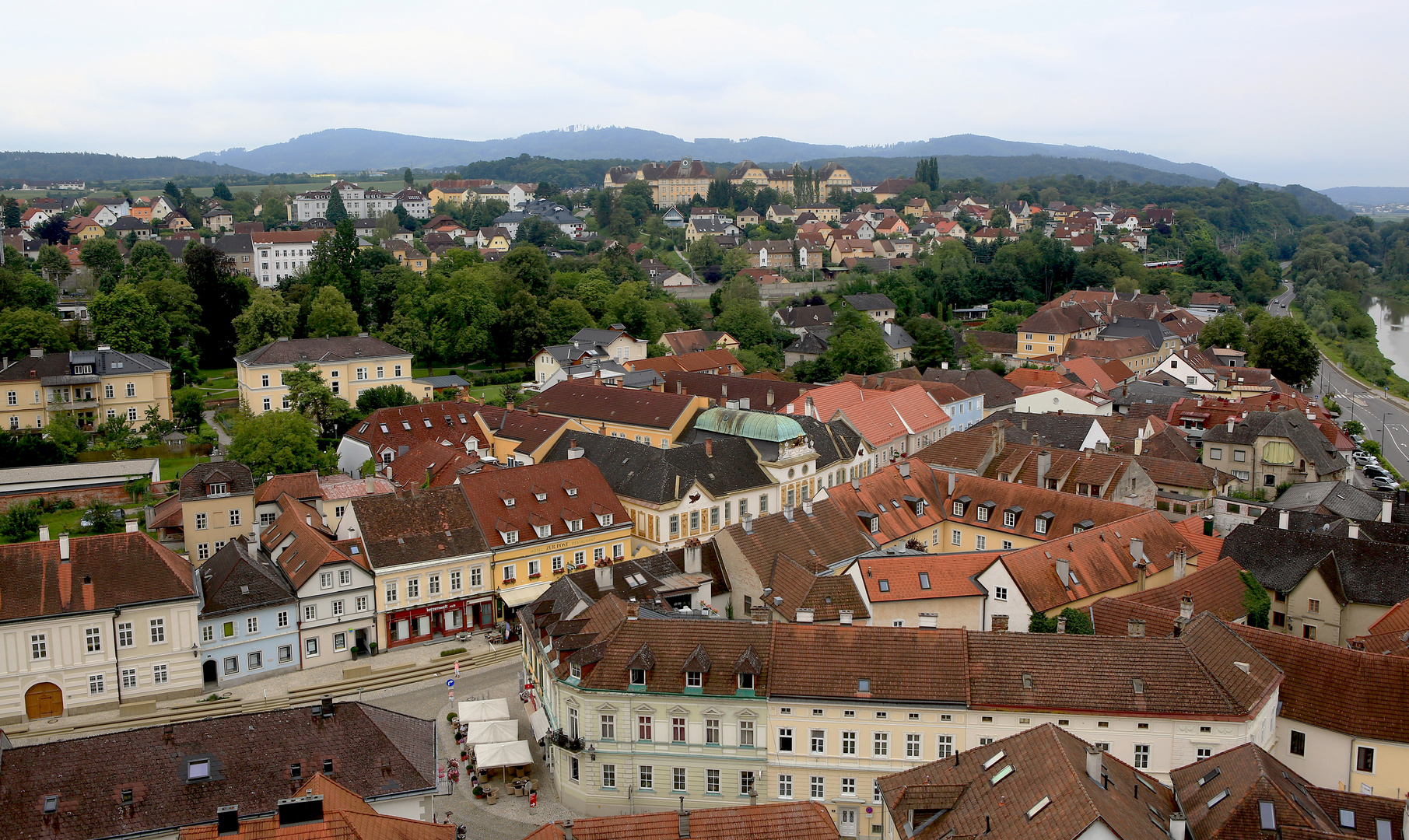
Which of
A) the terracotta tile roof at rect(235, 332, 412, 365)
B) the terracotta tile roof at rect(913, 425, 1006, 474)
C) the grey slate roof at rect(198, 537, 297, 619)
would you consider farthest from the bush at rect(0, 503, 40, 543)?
the terracotta tile roof at rect(913, 425, 1006, 474)

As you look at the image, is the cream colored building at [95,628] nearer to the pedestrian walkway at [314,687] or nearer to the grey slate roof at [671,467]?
the pedestrian walkway at [314,687]

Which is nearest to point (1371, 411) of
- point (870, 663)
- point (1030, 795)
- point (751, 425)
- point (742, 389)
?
point (742, 389)

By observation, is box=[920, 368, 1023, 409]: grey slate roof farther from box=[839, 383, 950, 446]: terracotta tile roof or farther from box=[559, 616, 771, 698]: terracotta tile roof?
box=[559, 616, 771, 698]: terracotta tile roof

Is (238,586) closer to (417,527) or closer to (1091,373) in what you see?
(417,527)

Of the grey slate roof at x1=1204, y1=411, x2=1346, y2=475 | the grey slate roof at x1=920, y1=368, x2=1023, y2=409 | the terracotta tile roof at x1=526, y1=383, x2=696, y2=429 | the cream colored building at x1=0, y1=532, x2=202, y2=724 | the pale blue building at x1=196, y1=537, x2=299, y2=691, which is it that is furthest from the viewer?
the grey slate roof at x1=920, y1=368, x2=1023, y2=409

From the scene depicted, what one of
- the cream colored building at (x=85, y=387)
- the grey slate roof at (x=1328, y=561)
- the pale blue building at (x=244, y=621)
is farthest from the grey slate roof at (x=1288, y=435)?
the cream colored building at (x=85, y=387)

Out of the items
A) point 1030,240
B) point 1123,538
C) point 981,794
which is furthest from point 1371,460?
point 1030,240
